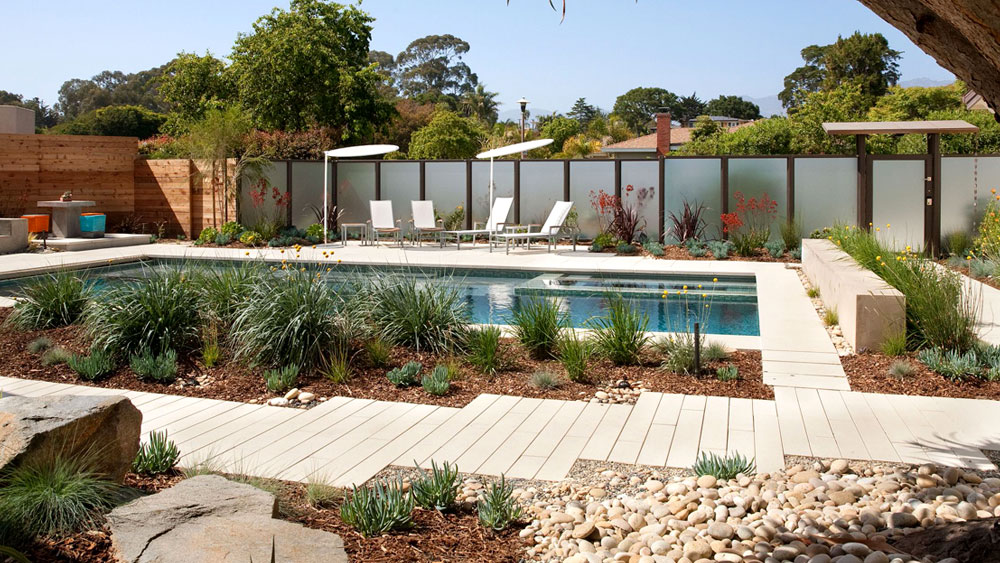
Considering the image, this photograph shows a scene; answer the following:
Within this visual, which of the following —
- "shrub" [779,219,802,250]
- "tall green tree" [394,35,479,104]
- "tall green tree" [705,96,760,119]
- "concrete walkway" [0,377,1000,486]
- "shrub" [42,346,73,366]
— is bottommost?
"concrete walkway" [0,377,1000,486]

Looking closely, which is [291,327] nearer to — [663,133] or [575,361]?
[575,361]

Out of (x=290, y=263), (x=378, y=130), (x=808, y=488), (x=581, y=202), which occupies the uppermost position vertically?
→ (x=378, y=130)

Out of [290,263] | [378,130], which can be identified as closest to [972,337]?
[290,263]

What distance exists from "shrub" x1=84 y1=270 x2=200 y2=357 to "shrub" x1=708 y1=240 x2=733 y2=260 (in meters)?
8.60

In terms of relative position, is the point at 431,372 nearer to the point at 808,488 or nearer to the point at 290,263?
the point at 290,263

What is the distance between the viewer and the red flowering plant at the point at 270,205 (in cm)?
1544

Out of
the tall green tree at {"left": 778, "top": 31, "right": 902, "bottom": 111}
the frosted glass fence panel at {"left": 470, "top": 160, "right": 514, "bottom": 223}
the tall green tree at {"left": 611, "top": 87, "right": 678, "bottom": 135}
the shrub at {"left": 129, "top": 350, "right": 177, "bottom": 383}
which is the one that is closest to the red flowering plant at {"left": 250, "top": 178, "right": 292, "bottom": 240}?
the frosted glass fence panel at {"left": 470, "top": 160, "right": 514, "bottom": 223}

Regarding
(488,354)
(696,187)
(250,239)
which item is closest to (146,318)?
(488,354)

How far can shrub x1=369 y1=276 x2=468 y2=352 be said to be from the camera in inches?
221

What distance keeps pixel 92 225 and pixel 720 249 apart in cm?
1119

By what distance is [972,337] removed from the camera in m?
5.21

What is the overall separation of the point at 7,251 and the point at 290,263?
9372 millimetres

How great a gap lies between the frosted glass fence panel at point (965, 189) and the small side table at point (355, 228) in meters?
9.65

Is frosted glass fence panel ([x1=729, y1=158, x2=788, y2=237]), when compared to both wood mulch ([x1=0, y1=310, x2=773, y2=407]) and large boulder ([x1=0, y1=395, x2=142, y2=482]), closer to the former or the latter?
wood mulch ([x1=0, y1=310, x2=773, y2=407])
